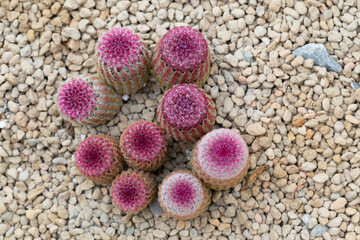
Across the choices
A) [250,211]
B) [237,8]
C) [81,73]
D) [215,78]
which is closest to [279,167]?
[250,211]

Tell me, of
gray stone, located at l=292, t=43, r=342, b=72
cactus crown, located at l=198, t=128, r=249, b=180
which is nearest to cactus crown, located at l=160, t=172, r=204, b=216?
cactus crown, located at l=198, t=128, r=249, b=180

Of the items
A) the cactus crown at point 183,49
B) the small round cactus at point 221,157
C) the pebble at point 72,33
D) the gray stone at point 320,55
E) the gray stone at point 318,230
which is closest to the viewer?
the small round cactus at point 221,157

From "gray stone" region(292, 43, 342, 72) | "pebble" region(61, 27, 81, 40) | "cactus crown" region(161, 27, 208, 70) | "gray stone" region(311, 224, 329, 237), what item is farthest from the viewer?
"pebble" region(61, 27, 81, 40)

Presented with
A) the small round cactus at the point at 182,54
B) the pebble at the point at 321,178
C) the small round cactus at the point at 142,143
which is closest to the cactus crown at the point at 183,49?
the small round cactus at the point at 182,54

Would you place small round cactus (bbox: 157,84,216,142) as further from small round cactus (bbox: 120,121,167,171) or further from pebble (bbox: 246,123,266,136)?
pebble (bbox: 246,123,266,136)

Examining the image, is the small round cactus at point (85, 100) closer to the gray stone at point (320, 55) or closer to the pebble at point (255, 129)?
the pebble at point (255, 129)

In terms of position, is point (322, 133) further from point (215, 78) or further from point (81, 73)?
point (81, 73)

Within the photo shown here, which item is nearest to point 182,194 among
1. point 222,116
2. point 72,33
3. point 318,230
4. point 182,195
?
point 182,195
